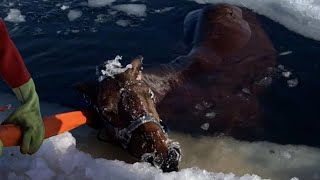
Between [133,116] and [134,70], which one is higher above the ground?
[134,70]

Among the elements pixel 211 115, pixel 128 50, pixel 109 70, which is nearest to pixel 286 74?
pixel 211 115

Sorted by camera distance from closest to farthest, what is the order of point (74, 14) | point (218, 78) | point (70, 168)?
1. point (70, 168)
2. point (218, 78)
3. point (74, 14)

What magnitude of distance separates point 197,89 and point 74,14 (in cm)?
254

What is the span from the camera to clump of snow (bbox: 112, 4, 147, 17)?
6715 mm

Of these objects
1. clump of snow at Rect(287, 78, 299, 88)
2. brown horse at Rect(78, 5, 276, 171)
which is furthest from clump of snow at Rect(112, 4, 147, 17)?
clump of snow at Rect(287, 78, 299, 88)

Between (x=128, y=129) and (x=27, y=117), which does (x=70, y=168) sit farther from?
(x=27, y=117)

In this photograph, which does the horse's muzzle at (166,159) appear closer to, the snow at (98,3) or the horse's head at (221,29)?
the horse's head at (221,29)

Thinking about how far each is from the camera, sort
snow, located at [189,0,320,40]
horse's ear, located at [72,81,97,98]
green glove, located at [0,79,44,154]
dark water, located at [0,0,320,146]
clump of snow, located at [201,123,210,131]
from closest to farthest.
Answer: green glove, located at [0,79,44,154] < horse's ear, located at [72,81,97,98] < clump of snow, located at [201,123,210,131] < dark water, located at [0,0,320,146] < snow, located at [189,0,320,40]

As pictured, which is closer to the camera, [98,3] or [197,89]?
[197,89]

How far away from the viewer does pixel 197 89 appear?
4.82 meters

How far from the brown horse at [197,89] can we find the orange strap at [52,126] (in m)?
0.15

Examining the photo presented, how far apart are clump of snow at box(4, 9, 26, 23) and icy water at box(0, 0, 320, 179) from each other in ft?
0.12

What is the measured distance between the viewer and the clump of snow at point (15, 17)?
6.62m

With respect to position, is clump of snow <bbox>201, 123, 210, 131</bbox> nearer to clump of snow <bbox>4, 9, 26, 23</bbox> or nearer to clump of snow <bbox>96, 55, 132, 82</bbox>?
clump of snow <bbox>96, 55, 132, 82</bbox>
